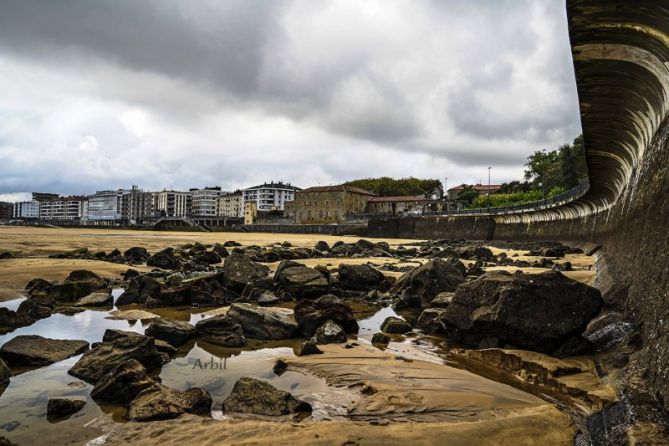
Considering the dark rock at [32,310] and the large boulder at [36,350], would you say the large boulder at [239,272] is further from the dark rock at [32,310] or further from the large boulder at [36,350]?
→ the large boulder at [36,350]

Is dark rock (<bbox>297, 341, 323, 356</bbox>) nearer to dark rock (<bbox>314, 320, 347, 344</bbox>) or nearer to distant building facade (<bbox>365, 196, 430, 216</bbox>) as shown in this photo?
dark rock (<bbox>314, 320, 347, 344</bbox>)

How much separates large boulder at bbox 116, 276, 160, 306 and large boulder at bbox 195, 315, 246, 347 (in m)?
4.53

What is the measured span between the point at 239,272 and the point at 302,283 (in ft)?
8.59

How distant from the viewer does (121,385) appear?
18.6 feet

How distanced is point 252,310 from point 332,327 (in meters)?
2.00

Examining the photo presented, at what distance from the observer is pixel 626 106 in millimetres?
10023

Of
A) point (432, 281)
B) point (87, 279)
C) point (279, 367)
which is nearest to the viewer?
point (279, 367)

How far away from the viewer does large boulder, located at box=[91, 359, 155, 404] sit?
5605mm

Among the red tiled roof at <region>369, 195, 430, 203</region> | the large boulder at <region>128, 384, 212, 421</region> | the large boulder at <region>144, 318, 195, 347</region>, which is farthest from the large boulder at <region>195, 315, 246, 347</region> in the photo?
the red tiled roof at <region>369, 195, 430, 203</region>

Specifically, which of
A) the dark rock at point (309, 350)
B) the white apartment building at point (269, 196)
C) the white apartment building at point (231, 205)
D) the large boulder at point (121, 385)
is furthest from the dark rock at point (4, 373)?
the white apartment building at point (231, 205)

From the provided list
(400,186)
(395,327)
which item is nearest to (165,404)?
(395,327)

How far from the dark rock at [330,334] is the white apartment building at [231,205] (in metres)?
174

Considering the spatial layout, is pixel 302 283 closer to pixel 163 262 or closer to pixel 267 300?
pixel 267 300

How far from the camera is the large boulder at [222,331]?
8.57 metres
